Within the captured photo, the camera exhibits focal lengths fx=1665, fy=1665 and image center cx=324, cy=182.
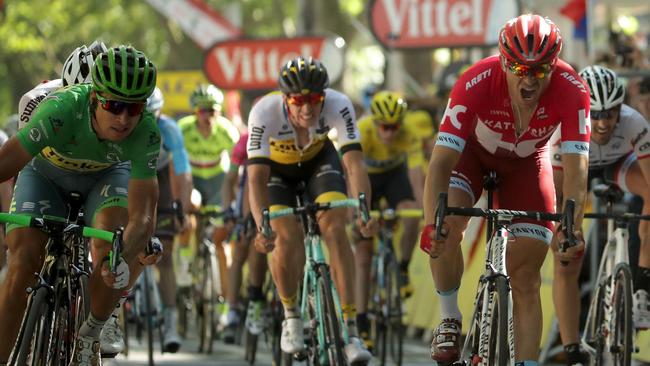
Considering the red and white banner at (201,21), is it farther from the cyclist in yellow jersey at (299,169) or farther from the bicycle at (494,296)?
the bicycle at (494,296)

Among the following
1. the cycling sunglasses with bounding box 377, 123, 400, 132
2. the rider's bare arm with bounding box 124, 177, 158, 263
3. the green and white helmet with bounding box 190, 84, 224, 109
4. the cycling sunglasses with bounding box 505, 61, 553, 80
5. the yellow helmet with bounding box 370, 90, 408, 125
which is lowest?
the rider's bare arm with bounding box 124, 177, 158, 263

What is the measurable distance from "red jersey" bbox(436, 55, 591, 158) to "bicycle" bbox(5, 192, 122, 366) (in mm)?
1916

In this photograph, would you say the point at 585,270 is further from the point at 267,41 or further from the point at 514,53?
the point at 267,41

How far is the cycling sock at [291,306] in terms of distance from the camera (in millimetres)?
10875

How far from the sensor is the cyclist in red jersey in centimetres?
833

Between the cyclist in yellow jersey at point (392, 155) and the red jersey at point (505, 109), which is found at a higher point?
the cyclist in yellow jersey at point (392, 155)

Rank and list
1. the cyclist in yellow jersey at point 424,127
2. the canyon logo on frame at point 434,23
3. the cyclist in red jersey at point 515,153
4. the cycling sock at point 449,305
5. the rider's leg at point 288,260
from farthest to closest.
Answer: the canyon logo on frame at point 434,23
the cyclist in yellow jersey at point 424,127
the rider's leg at point 288,260
the cycling sock at point 449,305
the cyclist in red jersey at point 515,153

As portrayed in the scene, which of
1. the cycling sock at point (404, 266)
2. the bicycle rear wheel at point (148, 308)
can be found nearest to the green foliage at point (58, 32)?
the cycling sock at point (404, 266)

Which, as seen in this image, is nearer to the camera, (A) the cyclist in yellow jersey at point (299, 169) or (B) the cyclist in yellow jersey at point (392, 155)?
(A) the cyclist in yellow jersey at point (299, 169)

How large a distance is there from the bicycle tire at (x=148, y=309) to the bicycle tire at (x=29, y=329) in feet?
15.6

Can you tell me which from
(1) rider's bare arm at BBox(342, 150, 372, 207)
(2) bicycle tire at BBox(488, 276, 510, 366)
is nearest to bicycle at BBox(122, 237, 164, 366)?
(1) rider's bare arm at BBox(342, 150, 372, 207)

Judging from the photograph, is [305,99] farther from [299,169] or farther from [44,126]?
[44,126]

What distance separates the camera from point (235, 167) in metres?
14.6

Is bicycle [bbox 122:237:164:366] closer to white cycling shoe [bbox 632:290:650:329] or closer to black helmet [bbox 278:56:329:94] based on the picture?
black helmet [bbox 278:56:329:94]
